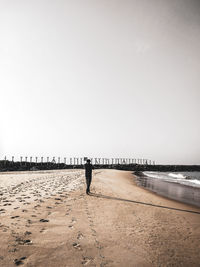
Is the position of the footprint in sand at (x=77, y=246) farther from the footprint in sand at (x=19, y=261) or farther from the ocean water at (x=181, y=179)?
the ocean water at (x=181, y=179)

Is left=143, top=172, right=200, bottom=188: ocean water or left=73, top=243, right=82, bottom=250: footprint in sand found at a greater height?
left=73, top=243, right=82, bottom=250: footprint in sand

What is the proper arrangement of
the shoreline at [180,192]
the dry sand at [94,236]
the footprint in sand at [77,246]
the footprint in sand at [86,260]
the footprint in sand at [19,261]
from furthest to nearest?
the shoreline at [180,192] → the footprint in sand at [77,246] → the dry sand at [94,236] → the footprint in sand at [86,260] → the footprint in sand at [19,261]

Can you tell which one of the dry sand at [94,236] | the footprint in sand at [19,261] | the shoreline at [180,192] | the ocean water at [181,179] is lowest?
the ocean water at [181,179]

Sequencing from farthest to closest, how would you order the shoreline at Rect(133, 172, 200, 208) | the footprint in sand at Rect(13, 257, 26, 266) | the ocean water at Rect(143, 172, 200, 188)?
the ocean water at Rect(143, 172, 200, 188) → the shoreline at Rect(133, 172, 200, 208) → the footprint in sand at Rect(13, 257, 26, 266)

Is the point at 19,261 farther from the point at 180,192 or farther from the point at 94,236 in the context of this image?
the point at 180,192

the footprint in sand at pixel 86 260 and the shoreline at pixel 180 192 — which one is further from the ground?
the footprint in sand at pixel 86 260

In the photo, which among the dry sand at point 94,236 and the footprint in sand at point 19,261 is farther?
the dry sand at point 94,236

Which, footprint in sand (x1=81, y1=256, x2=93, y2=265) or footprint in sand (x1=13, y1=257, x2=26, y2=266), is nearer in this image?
footprint in sand (x1=13, y1=257, x2=26, y2=266)

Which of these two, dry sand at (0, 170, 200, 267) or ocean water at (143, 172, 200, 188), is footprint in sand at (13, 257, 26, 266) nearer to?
dry sand at (0, 170, 200, 267)

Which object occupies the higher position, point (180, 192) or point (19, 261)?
point (19, 261)

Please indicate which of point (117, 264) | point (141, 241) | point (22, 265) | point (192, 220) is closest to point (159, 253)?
point (141, 241)

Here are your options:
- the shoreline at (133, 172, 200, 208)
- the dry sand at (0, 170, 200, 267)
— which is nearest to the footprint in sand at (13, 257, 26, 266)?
the dry sand at (0, 170, 200, 267)

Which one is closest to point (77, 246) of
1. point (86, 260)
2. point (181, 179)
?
point (86, 260)

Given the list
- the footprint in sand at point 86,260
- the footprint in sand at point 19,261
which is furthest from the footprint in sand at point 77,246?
the footprint in sand at point 19,261
